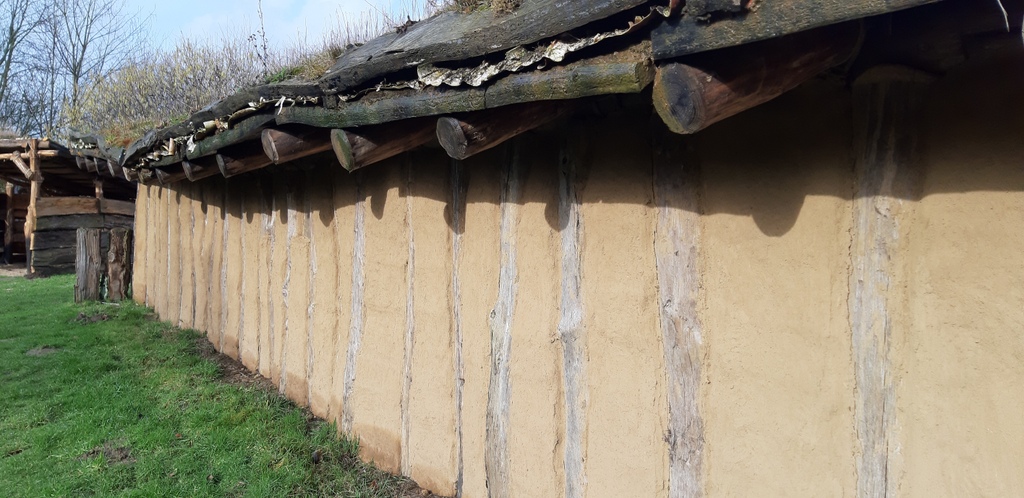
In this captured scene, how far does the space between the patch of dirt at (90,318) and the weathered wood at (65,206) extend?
630cm

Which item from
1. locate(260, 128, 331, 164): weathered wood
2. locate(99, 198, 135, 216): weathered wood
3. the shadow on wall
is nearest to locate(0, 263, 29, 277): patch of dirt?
locate(99, 198, 135, 216): weathered wood

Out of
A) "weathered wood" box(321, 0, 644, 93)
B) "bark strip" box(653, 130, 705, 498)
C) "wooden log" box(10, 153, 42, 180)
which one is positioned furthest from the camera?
"wooden log" box(10, 153, 42, 180)

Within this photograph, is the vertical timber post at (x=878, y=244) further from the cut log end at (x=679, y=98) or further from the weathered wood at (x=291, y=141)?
the weathered wood at (x=291, y=141)

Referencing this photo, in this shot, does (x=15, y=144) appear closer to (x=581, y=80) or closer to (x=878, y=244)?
(x=581, y=80)

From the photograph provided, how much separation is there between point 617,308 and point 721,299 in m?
0.42

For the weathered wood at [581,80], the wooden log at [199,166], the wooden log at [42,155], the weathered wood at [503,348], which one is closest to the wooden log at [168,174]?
the wooden log at [199,166]

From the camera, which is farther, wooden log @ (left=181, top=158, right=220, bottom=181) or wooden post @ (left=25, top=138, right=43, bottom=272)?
wooden post @ (left=25, top=138, right=43, bottom=272)

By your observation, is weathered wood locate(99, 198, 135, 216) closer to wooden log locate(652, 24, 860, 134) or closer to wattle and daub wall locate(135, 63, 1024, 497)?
wattle and daub wall locate(135, 63, 1024, 497)

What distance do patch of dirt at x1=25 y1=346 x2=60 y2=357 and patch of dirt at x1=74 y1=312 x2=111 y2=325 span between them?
55.9 inches

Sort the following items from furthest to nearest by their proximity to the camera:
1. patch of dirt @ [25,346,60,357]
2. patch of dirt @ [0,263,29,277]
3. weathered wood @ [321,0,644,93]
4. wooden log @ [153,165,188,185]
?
patch of dirt @ [0,263,29,277]
patch of dirt @ [25,346,60,357]
wooden log @ [153,165,188,185]
weathered wood @ [321,0,644,93]

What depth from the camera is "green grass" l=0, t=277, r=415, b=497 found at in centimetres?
357

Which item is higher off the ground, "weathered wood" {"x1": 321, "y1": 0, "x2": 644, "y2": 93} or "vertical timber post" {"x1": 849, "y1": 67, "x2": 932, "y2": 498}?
"weathered wood" {"x1": 321, "y1": 0, "x2": 644, "y2": 93}

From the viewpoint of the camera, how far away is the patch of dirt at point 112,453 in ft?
13.0

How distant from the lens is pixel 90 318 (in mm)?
8461
